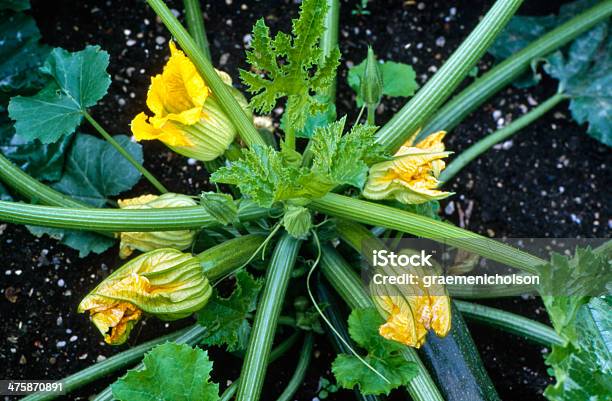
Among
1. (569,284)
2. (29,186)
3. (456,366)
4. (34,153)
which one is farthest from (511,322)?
(34,153)

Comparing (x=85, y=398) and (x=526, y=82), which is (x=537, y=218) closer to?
(x=526, y=82)

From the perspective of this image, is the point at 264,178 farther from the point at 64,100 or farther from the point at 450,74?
the point at 64,100

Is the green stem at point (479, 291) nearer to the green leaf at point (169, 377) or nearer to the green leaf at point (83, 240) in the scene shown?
the green leaf at point (169, 377)

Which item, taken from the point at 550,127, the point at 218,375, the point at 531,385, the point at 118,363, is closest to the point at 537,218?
the point at 550,127

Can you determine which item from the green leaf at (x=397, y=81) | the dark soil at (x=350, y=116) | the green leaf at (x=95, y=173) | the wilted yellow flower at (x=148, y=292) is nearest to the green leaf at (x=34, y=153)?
the green leaf at (x=95, y=173)

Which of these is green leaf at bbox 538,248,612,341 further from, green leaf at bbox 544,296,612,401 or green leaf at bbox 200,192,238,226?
green leaf at bbox 200,192,238,226

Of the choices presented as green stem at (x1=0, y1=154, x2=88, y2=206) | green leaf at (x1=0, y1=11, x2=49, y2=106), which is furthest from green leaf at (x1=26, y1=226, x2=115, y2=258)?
green leaf at (x1=0, y1=11, x2=49, y2=106)

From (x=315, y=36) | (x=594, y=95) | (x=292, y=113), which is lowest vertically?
(x=292, y=113)
